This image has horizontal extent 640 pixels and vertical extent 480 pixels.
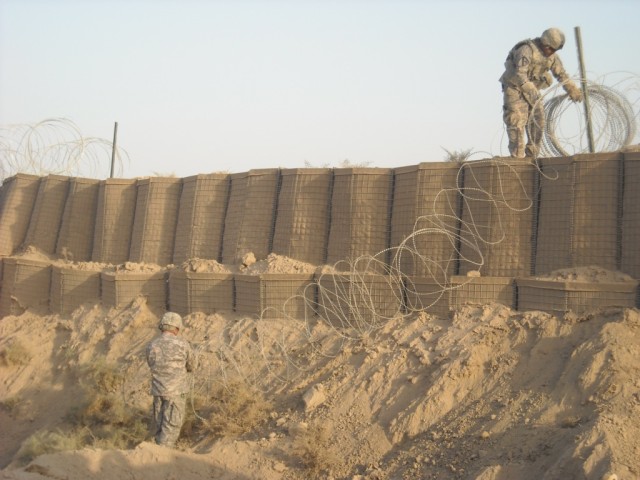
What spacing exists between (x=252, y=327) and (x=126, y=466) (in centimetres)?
274

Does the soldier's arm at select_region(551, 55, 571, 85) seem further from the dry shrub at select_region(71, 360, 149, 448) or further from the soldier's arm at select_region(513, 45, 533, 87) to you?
the dry shrub at select_region(71, 360, 149, 448)

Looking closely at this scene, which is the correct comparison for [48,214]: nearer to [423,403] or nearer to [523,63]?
[523,63]

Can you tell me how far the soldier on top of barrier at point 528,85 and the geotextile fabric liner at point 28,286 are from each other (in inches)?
258

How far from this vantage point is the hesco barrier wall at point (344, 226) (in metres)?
7.48

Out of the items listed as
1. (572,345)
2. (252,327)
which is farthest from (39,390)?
(572,345)

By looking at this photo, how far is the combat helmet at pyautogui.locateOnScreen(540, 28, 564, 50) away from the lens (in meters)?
8.69

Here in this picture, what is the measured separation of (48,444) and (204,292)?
2.58 meters

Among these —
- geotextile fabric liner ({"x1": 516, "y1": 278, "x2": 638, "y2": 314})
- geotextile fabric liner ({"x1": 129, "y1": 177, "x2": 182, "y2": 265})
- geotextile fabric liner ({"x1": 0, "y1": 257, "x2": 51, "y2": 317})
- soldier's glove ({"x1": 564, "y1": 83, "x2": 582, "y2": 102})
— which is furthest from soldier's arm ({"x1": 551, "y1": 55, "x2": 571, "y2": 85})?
geotextile fabric liner ({"x1": 0, "y1": 257, "x2": 51, "y2": 317})

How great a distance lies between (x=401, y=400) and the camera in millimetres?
6938

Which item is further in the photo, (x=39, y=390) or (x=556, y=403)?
(x=39, y=390)

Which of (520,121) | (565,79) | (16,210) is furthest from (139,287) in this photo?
(565,79)

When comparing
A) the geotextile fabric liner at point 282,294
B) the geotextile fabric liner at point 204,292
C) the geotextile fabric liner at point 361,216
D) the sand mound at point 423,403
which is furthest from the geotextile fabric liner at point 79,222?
the geotextile fabric liner at point 361,216

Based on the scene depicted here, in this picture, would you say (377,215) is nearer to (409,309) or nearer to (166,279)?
(409,309)

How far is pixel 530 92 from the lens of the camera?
8.73 meters
